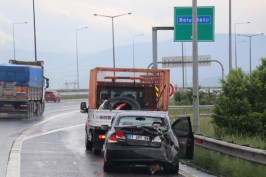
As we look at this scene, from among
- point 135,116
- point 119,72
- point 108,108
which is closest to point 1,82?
point 119,72

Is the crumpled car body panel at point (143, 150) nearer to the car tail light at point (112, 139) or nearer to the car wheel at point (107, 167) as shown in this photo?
the car tail light at point (112, 139)

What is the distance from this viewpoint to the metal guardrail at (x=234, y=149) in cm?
1134

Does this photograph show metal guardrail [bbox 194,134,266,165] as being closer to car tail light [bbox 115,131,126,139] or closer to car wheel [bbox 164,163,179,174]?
car wheel [bbox 164,163,179,174]

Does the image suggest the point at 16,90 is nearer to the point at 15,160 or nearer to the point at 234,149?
the point at 15,160

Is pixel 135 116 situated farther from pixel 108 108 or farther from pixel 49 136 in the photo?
pixel 49 136

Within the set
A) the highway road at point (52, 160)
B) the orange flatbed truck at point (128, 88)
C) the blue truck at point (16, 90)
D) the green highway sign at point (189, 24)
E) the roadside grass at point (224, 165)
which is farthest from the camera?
the blue truck at point (16, 90)

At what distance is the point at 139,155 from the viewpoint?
41.9 feet

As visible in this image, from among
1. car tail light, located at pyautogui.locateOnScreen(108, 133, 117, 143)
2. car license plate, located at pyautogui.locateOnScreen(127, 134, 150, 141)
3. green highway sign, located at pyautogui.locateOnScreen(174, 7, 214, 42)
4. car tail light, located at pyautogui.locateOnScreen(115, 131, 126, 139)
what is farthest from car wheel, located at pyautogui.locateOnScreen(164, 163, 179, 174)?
green highway sign, located at pyautogui.locateOnScreen(174, 7, 214, 42)

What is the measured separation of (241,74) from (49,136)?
304 inches

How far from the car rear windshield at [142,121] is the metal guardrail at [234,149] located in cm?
131

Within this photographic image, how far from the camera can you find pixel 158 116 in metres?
13.8

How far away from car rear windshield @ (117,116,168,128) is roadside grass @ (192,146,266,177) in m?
1.36

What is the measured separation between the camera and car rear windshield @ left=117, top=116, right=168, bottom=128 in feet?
44.6

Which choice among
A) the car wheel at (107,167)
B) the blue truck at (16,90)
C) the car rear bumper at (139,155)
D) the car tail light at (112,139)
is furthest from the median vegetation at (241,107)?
the blue truck at (16,90)
